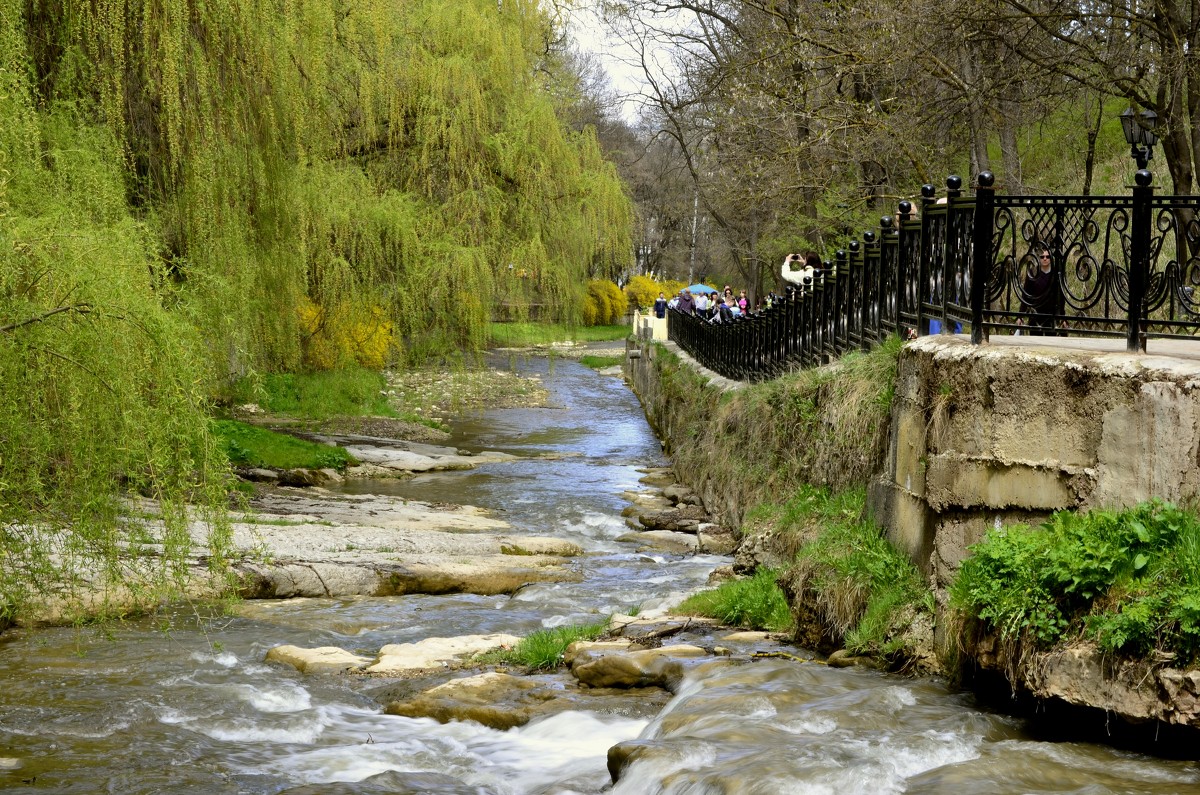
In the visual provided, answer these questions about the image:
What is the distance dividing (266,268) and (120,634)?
5.06m

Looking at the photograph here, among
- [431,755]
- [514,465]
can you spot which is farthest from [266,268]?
[514,465]

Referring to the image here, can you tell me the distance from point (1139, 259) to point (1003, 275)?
1120 mm

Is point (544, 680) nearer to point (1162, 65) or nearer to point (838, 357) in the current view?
point (838, 357)

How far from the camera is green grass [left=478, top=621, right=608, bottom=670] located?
9617 millimetres

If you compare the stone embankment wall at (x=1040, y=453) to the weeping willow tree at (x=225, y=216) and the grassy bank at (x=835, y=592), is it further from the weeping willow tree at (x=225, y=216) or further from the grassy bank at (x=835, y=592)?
the weeping willow tree at (x=225, y=216)

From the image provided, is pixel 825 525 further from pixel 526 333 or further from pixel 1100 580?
pixel 526 333

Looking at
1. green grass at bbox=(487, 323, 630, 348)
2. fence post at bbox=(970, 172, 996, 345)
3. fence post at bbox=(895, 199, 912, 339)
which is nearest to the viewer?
fence post at bbox=(970, 172, 996, 345)

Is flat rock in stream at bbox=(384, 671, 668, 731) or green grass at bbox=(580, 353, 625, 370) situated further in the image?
green grass at bbox=(580, 353, 625, 370)

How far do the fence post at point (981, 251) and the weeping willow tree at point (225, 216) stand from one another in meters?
5.04

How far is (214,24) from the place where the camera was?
38.3ft

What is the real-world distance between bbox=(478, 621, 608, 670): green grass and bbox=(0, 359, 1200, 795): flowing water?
43.8 inches

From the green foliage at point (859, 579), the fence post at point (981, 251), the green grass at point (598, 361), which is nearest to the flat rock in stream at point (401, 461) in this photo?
the green foliage at point (859, 579)

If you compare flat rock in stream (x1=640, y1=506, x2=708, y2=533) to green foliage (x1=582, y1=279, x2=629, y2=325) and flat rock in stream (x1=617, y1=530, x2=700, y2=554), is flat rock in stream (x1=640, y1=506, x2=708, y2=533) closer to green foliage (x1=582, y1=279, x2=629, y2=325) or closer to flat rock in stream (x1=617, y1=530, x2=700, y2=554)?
flat rock in stream (x1=617, y1=530, x2=700, y2=554)

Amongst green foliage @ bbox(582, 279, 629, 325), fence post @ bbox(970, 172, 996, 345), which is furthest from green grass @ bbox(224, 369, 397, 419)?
green foliage @ bbox(582, 279, 629, 325)
